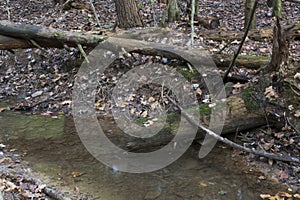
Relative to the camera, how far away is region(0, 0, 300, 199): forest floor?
564cm

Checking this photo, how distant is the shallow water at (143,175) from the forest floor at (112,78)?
0.43 metres

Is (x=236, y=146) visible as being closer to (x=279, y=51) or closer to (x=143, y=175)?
(x=143, y=175)

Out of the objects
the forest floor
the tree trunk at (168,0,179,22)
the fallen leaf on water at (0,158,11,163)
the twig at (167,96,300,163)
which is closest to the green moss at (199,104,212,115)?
the twig at (167,96,300,163)

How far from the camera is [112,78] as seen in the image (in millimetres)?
8219

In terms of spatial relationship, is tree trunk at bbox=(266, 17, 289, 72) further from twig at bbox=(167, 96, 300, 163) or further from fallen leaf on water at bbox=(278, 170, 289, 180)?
fallen leaf on water at bbox=(278, 170, 289, 180)

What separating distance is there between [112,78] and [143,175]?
3.41 meters

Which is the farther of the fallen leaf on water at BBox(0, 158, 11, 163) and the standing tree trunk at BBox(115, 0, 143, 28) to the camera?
the standing tree trunk at BBox(115, 0, 143, 28)

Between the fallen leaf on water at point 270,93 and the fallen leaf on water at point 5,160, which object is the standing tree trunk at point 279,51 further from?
the fallen leaf on water at point 5,160

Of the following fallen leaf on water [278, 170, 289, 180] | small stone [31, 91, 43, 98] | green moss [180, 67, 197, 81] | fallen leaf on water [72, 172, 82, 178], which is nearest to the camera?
fallen leaf on water [278, 170, 289, 180]

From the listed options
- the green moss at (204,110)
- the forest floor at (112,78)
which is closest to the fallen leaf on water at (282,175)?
the forest floor at (112,78)

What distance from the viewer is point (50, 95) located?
8.43 metres

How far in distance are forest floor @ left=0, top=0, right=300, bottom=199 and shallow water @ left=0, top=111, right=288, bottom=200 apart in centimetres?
43

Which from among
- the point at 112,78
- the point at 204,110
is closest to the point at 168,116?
the point at 204,110

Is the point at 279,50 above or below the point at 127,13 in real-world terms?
below
